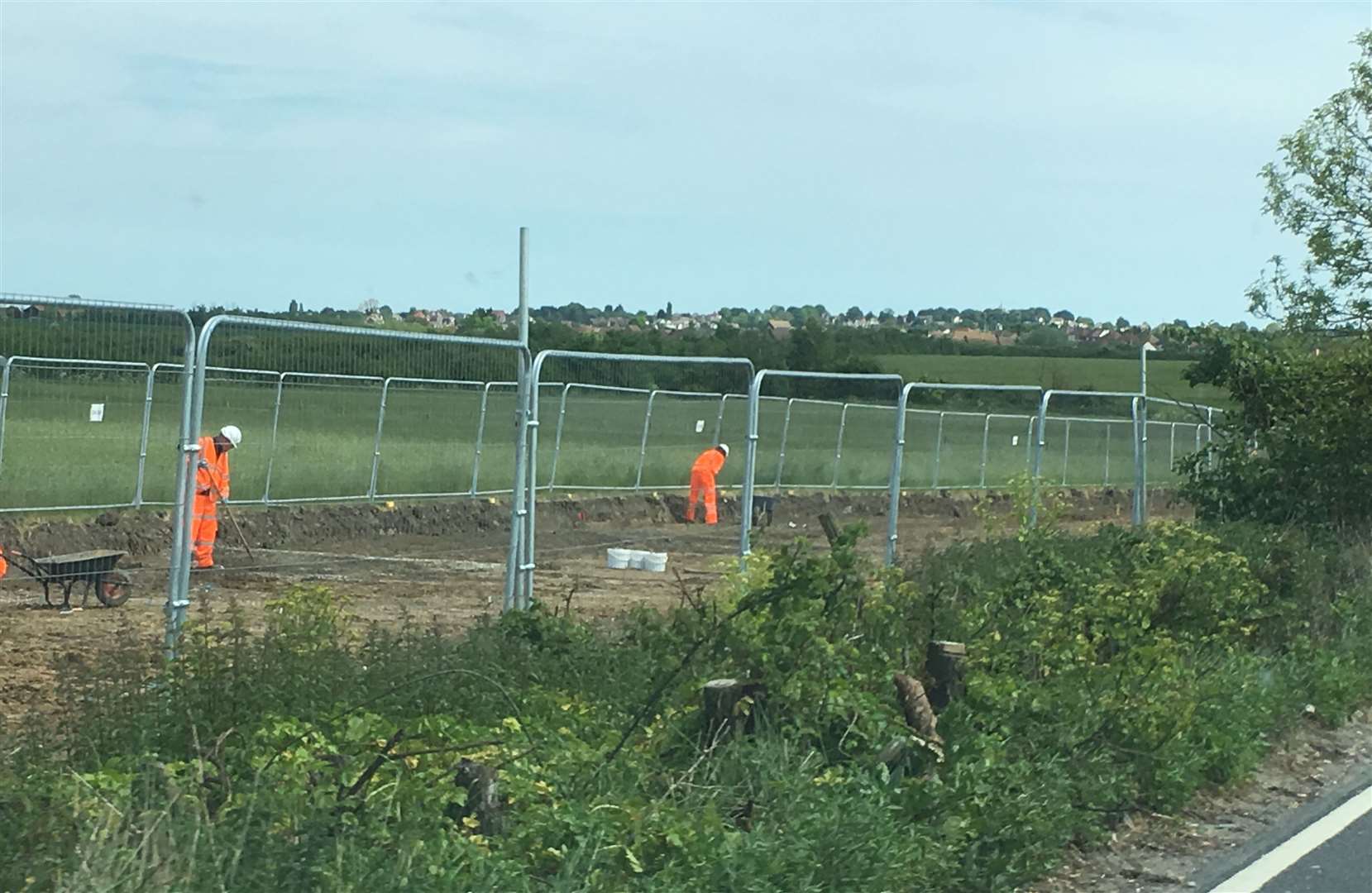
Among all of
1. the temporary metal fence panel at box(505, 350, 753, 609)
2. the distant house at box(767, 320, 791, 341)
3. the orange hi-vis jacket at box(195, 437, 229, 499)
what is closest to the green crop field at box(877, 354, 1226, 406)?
the distant house at box(767, 320, 791, 341)

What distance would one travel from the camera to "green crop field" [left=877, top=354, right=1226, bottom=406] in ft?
133

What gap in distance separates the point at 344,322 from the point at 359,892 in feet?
28.5

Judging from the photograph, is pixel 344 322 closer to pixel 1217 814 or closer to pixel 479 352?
pixel 479 352

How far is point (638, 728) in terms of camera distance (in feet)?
25.3

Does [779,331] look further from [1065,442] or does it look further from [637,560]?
[637,560]

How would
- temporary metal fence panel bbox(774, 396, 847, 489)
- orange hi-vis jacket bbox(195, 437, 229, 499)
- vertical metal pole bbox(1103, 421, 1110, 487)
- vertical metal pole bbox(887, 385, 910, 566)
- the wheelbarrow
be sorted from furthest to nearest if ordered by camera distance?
vertical metal pole bbox(1103, 421, 1110, 487) → temporary metal fence panel bbox(774, 396, 847, 489) → vertical metal pole bbox(887, 385, 910, 566) → the wheelbarrow → orange hi-vis jacket bbox(195, 437, 229, 499)

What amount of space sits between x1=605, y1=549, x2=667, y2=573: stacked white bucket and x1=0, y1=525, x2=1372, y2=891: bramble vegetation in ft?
24.2

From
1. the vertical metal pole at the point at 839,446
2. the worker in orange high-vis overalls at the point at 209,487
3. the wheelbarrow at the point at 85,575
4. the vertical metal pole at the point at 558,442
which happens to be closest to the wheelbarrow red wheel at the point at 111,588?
the wheelbarrow at the point at 85,575

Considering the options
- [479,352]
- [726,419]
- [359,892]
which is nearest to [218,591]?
[479,352]

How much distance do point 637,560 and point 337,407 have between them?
150 inches

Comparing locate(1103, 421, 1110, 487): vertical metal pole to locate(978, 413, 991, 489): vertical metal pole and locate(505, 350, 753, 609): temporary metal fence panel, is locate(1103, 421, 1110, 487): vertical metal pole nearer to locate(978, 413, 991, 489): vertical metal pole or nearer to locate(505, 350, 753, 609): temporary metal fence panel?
locate(978, 413, 991, 489): vertical metal pole

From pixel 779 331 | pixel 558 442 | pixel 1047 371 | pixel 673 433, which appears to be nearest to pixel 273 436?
pixel 558 442

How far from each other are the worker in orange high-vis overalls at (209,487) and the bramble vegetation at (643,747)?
633 centimetres

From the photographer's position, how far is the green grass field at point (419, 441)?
50.3ft
